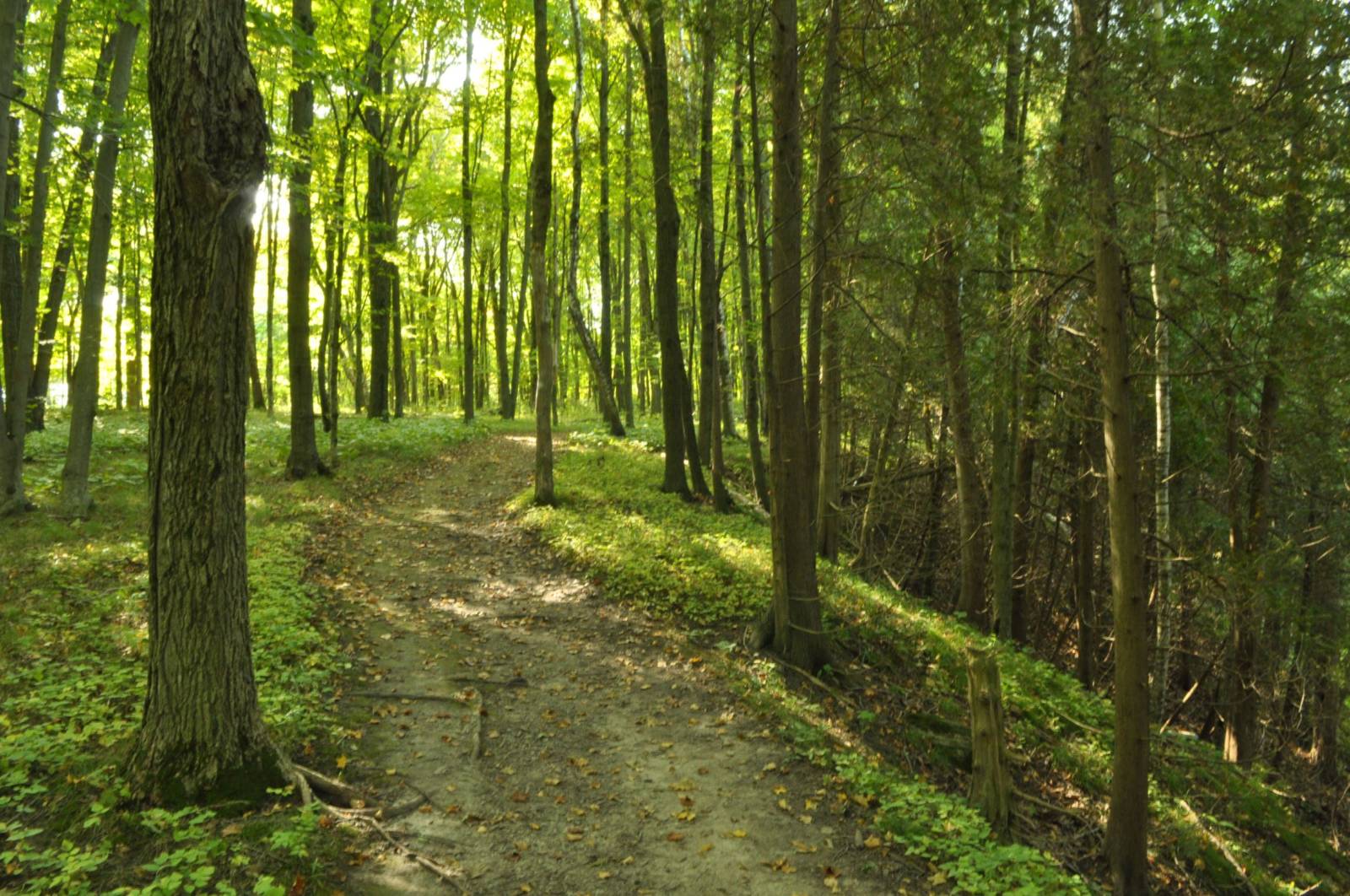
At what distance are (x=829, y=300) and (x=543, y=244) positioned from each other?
4493 mm

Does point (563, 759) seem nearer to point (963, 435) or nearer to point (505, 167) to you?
point (963, 435)

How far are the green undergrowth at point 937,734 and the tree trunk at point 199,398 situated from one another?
4469 millimetres

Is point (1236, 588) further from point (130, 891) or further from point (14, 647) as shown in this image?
point (14, 647)

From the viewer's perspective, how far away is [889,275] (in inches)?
404

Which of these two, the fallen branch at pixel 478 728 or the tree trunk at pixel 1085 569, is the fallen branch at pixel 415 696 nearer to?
the fallen branch at pixel 478 728

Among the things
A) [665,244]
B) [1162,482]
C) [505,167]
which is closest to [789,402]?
[1162,482]

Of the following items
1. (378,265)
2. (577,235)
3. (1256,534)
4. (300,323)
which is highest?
(577,235)

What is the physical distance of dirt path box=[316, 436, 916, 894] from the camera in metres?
5.14

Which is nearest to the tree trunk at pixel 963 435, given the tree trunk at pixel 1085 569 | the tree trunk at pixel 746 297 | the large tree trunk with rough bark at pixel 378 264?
the tree trunk at pixel 1085 569

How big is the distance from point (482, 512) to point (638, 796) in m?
8.83

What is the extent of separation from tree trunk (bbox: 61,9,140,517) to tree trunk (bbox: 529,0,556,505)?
5297 mm

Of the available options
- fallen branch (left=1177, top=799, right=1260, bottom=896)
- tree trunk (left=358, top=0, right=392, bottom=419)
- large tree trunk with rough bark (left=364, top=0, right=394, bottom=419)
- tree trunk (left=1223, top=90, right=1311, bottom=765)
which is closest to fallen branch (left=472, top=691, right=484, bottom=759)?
fallen branch (left=1177, top=799, right=1260, bottom=896)

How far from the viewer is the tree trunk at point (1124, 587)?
648cm

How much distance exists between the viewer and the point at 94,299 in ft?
34.5
